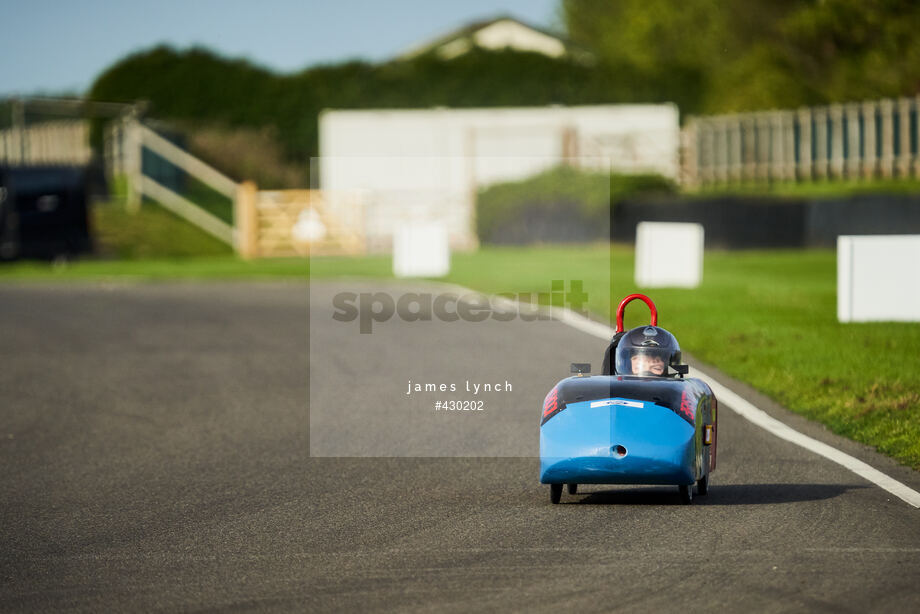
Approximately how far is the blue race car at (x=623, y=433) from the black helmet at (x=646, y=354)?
198mm

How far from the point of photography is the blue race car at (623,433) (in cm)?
762

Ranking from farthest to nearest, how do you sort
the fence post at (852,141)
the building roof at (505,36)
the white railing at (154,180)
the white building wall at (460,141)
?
the building roof at (505,36)
the white building wall at (460,141)
the white railing at (154,180)
the fence post at (852,141)

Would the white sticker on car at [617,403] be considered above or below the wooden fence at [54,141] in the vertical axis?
below

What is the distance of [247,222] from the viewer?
40125 millimetres

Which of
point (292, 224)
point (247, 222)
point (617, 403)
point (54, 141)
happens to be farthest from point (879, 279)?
point (54, 141)

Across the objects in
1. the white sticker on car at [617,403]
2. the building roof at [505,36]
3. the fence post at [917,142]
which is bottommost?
the white sticker on car at [617,403]

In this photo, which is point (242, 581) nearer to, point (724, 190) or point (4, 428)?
point (4, 428)

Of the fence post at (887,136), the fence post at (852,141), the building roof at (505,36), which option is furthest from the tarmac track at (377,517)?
the building roof at (505,36)

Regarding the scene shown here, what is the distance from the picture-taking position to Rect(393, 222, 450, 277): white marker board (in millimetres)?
30078

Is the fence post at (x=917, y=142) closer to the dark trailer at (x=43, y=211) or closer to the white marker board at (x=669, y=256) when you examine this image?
the white marker board at (x=669, y=256)

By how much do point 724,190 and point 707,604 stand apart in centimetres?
3432

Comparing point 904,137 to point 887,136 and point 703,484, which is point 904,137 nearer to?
point 887,136

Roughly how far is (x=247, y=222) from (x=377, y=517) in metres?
32.9

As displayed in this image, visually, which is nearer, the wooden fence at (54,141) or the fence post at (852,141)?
the fence post at (852,141)
